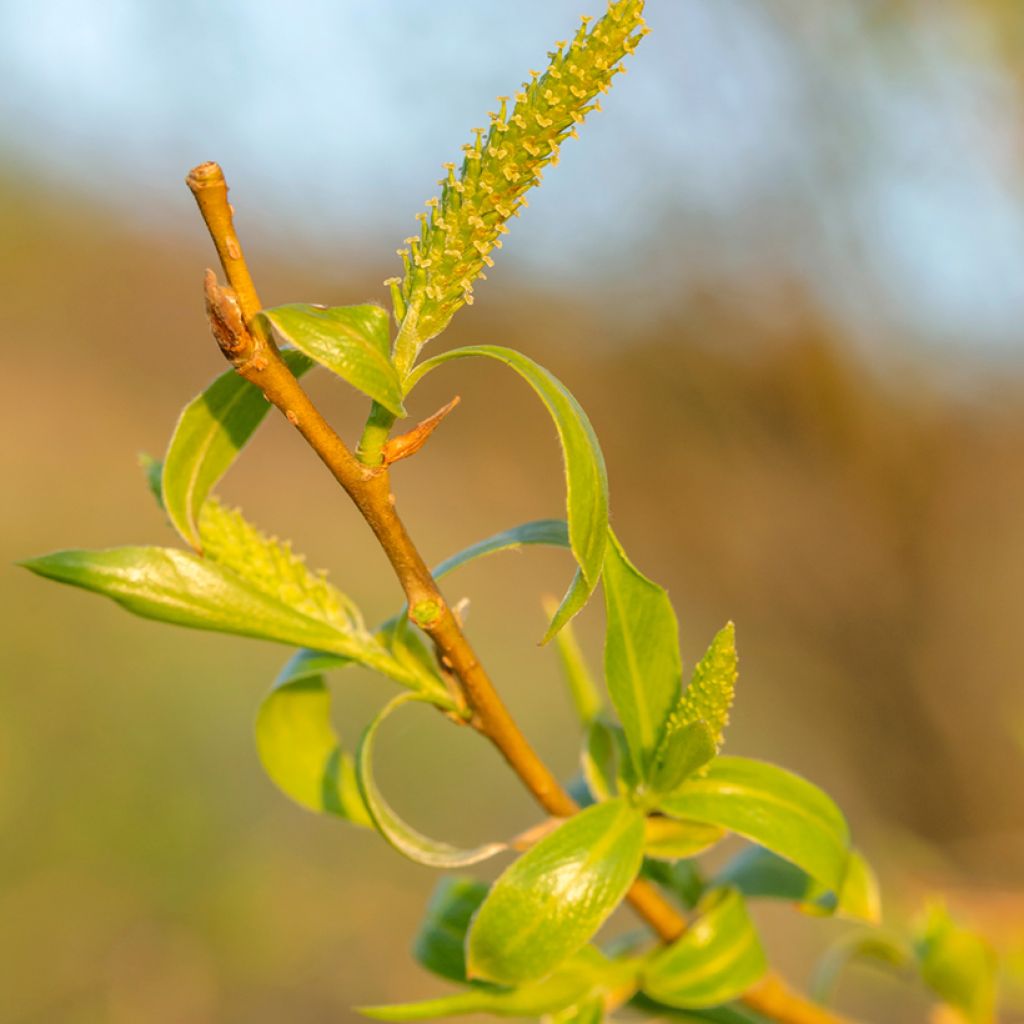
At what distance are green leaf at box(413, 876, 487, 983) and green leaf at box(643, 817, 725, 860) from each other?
68 mm

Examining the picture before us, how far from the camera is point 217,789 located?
1.36 meters

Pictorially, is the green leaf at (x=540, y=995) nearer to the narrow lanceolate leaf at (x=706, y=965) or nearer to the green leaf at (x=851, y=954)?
the narrow lanceolate leaf at (x=706, y=965)

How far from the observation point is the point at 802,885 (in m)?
0.29

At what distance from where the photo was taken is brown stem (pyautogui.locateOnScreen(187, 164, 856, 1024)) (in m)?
0.17

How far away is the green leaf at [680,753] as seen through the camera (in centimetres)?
22

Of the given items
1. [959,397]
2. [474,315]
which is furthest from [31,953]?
[959,397]

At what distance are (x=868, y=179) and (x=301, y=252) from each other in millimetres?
913

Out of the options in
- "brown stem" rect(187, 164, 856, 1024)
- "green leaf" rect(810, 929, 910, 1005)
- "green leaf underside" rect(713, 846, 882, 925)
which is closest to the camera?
"brown stem" rect(187, 164, 856, 1024)

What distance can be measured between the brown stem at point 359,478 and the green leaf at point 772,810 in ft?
0.11

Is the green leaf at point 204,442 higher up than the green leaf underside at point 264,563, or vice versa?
the green leaf at point 204,442

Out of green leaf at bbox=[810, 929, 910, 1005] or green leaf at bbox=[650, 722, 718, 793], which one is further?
green leaf at bbox=[810, 929, 910, 1005]

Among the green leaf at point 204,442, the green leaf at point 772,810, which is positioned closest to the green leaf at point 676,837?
the green leaf at point 772,810

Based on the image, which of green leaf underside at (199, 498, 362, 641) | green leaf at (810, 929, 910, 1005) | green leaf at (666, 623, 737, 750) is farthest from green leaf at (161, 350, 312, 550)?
green leaf at (810, 929, 910, 1005)

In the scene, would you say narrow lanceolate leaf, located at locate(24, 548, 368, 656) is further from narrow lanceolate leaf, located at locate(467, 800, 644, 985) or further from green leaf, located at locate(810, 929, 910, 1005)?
green leaf, located at locate(810, 929, 910, 1005)
